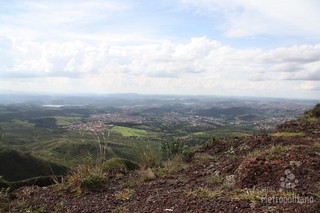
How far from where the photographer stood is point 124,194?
6.03 meters

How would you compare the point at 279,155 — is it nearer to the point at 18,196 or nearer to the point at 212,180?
the point at 212,180

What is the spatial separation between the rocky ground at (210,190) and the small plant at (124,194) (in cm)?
2

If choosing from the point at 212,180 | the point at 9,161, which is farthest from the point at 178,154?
the point at 9,161

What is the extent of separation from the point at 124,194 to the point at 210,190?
1.83 meters

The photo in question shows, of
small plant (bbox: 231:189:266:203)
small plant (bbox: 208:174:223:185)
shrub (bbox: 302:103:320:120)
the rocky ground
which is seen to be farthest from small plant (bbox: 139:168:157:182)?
shrub (bbox: 302:103:320:120)

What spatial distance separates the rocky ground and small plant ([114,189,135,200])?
21 mm

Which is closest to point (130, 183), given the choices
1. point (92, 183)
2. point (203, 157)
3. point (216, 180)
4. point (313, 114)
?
point (92, 183)

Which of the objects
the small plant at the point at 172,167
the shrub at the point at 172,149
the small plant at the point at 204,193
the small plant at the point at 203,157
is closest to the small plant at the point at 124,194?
the small plant at the point at 204,193

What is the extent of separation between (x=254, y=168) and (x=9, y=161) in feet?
125

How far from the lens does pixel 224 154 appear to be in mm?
8992

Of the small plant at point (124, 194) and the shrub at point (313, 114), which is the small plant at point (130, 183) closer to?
the small plant at point (124, 194)

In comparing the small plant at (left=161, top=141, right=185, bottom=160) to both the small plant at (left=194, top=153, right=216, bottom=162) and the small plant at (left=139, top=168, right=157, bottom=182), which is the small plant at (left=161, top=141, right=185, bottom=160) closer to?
the small plant at (left=194, top=153, right=216, bottom=162)

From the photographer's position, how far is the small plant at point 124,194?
5844 mm

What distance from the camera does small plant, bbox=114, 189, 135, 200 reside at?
230 inches
